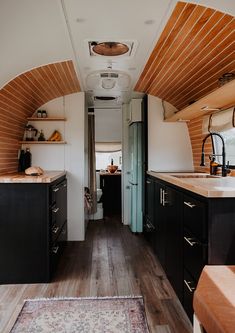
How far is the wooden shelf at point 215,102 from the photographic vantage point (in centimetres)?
222

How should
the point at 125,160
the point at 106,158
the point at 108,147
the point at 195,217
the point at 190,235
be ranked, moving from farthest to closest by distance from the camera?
the point at 106,158, the point at 108,147, the point at 125,160, the point at 190,235, the point at 195,217

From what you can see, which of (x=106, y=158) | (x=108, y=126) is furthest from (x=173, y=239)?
(x=106, y=158)

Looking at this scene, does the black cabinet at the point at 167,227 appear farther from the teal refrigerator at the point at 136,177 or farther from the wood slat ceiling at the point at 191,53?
the wood slat ceiling at the point at 191,53

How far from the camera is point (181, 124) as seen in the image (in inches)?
164

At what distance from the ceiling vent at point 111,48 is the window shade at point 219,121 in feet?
3.60

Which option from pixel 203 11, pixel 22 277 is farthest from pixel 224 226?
pixel 22 277

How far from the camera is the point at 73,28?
218 cm

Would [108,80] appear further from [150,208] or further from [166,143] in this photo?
[150,208]

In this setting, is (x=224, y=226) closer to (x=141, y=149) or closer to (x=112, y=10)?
(x=112, y=10)

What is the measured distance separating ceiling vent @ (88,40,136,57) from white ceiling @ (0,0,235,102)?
1.9 inches

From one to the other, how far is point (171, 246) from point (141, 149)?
207cm

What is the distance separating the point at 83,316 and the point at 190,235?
1022mm

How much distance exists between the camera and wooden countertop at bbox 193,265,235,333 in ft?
2.54

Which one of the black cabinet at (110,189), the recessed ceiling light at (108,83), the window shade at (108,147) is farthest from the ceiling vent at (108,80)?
the window shade at (108,147)
